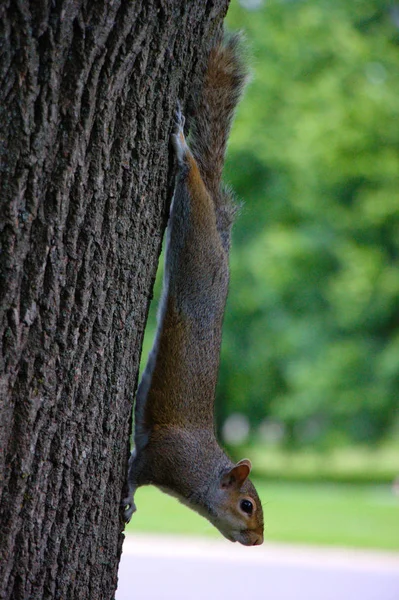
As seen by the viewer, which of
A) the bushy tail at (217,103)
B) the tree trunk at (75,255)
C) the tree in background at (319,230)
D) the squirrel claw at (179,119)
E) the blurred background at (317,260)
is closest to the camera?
the tree trunk at (75,255)

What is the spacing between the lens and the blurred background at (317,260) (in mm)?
12273

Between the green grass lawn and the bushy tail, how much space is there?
19.4 feet

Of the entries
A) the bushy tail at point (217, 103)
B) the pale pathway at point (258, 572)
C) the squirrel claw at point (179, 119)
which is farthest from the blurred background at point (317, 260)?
the squirrel claw at point (179, 119)

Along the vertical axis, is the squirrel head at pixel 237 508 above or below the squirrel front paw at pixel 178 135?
below

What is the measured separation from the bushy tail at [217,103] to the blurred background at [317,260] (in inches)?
279

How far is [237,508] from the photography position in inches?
128

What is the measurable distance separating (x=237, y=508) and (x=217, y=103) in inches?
58.5

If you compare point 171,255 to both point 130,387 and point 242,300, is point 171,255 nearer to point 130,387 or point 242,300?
point 130,387

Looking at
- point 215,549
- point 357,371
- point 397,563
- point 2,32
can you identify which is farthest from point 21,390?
point 357,371

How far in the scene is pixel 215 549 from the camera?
7695 millimetres

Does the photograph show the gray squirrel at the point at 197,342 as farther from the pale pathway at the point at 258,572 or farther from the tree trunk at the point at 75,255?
the pale pathway at the point at 258,572

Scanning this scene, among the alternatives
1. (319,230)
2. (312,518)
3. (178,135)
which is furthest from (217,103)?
(319,230)

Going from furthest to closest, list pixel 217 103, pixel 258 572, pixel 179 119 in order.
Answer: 1. pixel 258 572
2. pixel 217 103
3. pixel 179 119

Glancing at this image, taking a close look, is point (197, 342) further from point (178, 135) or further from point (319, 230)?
point (319, 230)
